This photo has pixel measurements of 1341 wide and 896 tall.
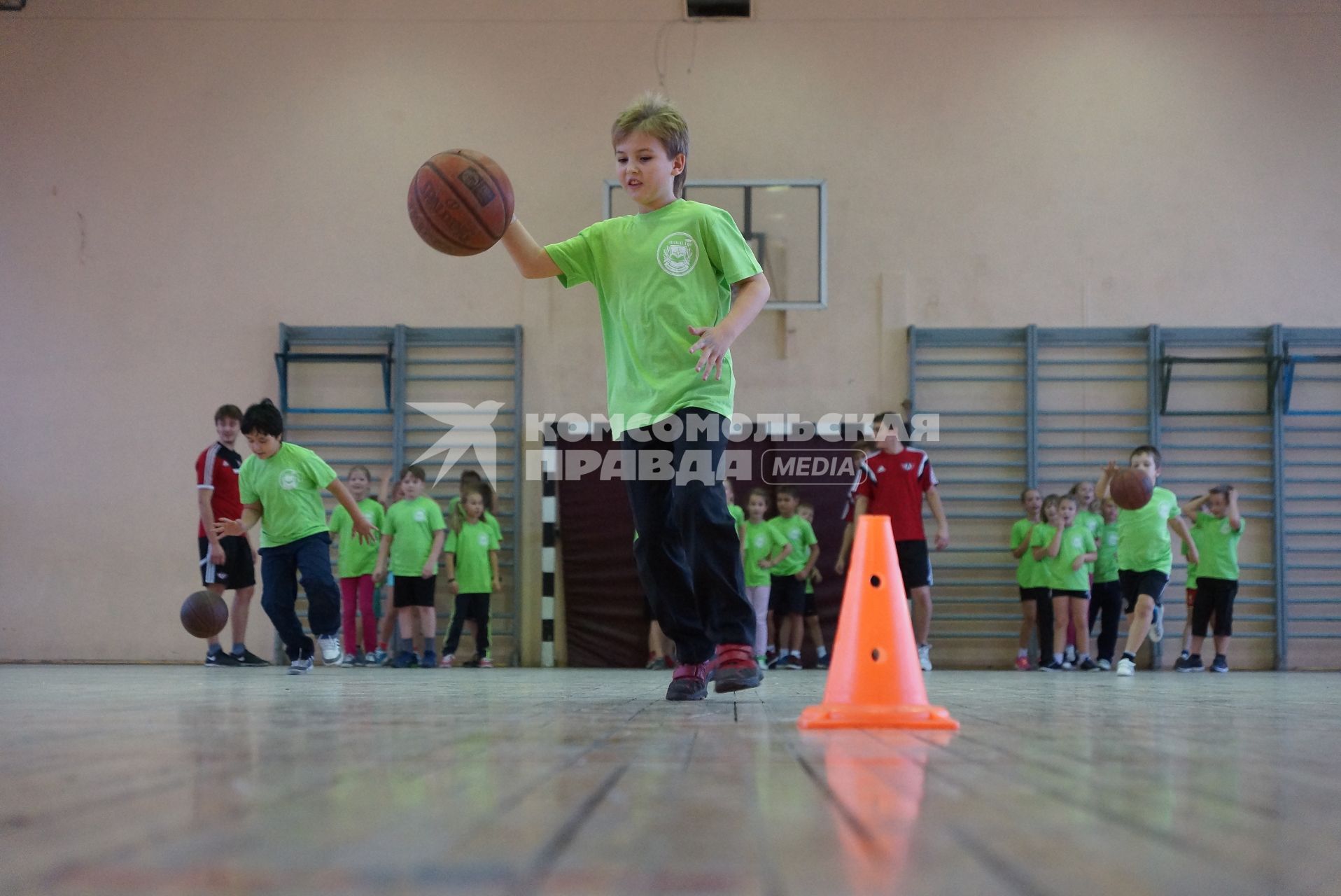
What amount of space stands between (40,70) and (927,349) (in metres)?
7.51

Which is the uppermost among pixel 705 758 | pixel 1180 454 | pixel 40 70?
pixel 40 70

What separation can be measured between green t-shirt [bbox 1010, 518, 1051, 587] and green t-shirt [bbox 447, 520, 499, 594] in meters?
3.91

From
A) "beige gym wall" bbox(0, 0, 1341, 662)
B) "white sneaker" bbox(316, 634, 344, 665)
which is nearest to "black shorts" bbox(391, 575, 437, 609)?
"beige gym wall" bbox(0, 0, 1341, 662)

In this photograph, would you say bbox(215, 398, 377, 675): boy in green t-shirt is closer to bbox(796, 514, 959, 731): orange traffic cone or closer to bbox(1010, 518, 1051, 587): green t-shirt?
bbox(796, 514, 959, 731): orange traffic cone

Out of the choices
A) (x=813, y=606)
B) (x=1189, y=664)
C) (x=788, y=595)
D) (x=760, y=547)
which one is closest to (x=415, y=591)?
(x=760, y=547)

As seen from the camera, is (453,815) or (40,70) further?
(40,70)

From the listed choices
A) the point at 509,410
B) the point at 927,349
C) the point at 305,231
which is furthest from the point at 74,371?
the point at 927,349

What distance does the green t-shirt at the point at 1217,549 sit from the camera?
815cm

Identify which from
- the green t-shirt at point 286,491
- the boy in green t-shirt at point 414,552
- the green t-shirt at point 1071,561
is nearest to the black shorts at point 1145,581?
the green t-shirt at point 1071,561

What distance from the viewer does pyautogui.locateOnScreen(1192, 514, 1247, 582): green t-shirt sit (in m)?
8.15

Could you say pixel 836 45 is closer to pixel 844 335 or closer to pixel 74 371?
pixel 844 335

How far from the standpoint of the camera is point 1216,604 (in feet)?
27.2

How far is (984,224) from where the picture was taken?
9.31 m

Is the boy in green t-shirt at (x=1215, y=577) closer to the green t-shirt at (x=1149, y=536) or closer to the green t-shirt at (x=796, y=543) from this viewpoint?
the green t-shirt at (x=1149, y=536)
